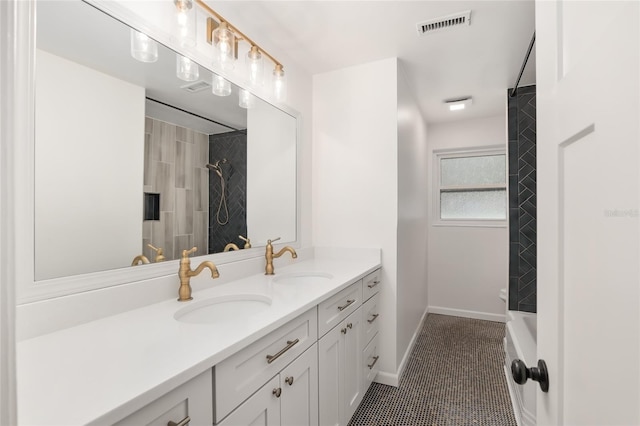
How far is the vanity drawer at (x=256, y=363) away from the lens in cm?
87

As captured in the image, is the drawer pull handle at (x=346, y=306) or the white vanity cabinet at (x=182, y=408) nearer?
the white vanity cabinet at (x=182, y=408)

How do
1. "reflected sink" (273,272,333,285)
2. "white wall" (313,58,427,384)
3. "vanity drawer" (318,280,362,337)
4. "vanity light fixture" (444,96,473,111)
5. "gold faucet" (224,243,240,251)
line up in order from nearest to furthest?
"vanity drawer" (318,280,362,337) → "gold faucet" (224,243,240,251) → "reflected sink" (273,272,333,285) → "white wall" (313,58,427,384) → "vanity light fixture" (444,96,473,111)

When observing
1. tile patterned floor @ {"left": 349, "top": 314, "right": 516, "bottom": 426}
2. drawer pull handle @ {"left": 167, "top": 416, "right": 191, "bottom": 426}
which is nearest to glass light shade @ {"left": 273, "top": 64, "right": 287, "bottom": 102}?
drawer pull handle @ {"left": 167, "top": 416, "right": 191, "bottom": 426}

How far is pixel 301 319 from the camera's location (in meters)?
1.27

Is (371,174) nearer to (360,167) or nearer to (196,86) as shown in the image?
(360,167)

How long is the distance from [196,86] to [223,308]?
3.55ft

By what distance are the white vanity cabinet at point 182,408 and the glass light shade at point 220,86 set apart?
1394 mm

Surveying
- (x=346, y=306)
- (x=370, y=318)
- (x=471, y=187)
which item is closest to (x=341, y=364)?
(x=346, y=306)

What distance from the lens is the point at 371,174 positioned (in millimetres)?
2408

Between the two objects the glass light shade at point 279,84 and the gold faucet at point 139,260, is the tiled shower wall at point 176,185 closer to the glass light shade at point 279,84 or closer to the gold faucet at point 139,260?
the gold faucet at point 139,260

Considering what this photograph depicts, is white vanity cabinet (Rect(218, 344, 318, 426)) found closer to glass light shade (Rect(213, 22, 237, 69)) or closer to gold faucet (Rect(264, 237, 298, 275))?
gold faucet (Rect(264, 237, 298, 275))

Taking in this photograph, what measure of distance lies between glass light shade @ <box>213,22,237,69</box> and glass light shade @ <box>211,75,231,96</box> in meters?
0.07

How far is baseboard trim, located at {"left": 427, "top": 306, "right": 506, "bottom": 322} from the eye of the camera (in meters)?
3.67

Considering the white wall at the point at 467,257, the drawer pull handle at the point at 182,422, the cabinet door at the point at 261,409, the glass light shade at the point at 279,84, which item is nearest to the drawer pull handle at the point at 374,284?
the cabinet door at the point at 261,409
